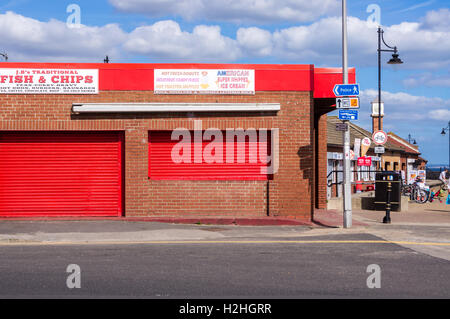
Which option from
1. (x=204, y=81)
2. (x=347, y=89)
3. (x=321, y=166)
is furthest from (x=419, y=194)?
(x=204, y=81)

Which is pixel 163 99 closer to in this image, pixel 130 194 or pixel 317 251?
pixel 130 194

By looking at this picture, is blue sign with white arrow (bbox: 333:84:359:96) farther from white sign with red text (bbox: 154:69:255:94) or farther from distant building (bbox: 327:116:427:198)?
distant building (bbox: 327:116:427:198)

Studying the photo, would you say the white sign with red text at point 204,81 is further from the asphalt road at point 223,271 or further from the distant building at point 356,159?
the distant building at point 356,159

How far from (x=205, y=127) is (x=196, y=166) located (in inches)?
49.3

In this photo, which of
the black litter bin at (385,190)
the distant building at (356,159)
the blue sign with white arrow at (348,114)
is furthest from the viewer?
the distant building at (356,159)

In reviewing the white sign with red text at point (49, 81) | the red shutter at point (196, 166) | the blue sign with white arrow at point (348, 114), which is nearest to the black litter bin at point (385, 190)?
the red shutter at point (196, 166)

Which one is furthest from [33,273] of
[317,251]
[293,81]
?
[293,81]

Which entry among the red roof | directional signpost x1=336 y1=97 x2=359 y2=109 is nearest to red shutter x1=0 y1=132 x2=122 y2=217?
the red roof

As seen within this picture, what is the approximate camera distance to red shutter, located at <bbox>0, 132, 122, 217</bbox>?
15.8 m

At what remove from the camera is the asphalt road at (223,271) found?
6.93 meters

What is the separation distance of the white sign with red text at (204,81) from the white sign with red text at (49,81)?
6.47 ft

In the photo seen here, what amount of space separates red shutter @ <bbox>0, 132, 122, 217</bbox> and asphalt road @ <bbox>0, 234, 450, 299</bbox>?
16.3 ft

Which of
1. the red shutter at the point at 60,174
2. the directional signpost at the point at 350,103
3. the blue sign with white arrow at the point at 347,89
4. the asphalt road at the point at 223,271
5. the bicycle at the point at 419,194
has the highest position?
the blue sign with white arrow at the point at 347,89
